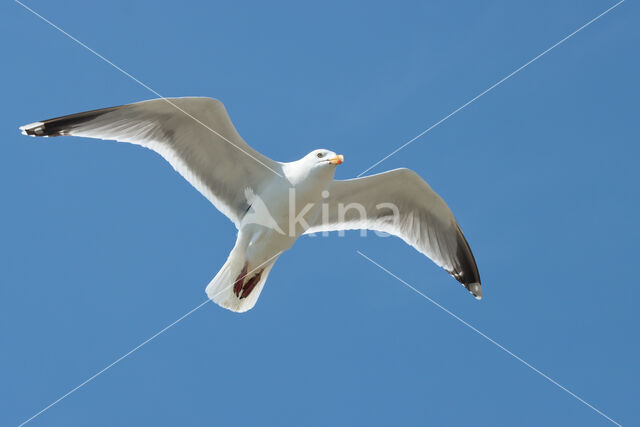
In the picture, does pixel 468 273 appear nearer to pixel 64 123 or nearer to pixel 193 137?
pixel 193 137

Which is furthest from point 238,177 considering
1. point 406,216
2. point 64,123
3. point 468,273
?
point 468,273

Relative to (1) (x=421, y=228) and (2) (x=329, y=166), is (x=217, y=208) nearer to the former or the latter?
(2) (x=329, y=166)

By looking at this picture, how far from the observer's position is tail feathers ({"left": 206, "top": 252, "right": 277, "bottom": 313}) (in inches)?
297

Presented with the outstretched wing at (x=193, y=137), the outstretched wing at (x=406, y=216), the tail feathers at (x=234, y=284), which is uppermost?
the outstretched wing at (x=406, y=216)

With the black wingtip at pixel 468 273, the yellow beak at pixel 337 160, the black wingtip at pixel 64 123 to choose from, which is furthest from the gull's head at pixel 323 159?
the black wingtip at pixel 468 273

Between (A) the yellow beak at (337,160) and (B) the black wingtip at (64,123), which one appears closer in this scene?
(A) the yellow beak at (337,160)

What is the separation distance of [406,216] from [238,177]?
1.87 meters

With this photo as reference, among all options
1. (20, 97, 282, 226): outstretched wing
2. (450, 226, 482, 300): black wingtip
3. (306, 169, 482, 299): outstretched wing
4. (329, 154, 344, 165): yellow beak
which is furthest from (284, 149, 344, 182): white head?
(450, 226, 482, 300): black wingtip

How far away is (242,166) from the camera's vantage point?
24.9 ft

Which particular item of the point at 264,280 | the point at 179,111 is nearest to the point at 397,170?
the point at 264,280

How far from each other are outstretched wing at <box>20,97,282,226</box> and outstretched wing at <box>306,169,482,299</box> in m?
0.88

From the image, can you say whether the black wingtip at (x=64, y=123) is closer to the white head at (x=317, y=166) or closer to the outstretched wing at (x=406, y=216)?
the white head at (x=317, y=166)

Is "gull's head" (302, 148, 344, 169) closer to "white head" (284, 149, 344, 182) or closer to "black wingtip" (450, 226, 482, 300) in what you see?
"white head" (284, 149, 344, 182)

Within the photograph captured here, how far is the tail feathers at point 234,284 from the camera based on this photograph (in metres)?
7.55
